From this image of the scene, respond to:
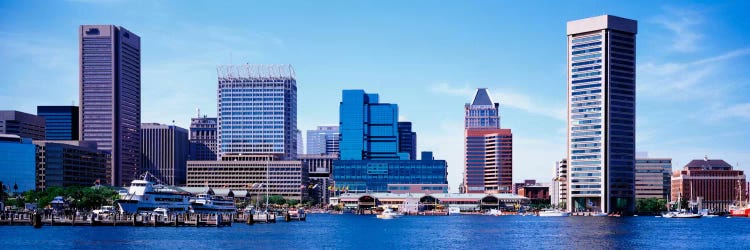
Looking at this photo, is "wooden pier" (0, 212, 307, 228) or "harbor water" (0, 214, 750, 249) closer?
"harbor water" (0, 214, 750, 249)

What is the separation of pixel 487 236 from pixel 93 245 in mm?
70141

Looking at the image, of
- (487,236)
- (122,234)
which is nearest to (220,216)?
(122,234)

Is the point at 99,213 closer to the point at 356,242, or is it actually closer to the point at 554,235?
the point at 356,242

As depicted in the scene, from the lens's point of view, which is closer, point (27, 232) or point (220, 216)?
point (27, 232)

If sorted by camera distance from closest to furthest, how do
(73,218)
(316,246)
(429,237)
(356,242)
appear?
(316,246)
(356,242)
(429,237)
(73,218)

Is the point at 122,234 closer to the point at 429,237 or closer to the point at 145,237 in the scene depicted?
the point at 145,237

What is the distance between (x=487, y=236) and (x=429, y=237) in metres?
10.3

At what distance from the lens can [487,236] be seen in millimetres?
171125

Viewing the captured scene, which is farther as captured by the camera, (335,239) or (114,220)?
(114,220)

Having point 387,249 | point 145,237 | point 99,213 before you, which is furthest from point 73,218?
point 387,249

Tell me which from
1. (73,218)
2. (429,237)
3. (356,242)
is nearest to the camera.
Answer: (356,242)

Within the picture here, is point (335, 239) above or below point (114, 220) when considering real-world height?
below

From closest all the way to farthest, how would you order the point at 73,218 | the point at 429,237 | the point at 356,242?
the point at 356,242, the point at 429,237, the point at 73,218

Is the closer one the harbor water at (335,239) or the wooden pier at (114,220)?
the harbor water at (335,239)
